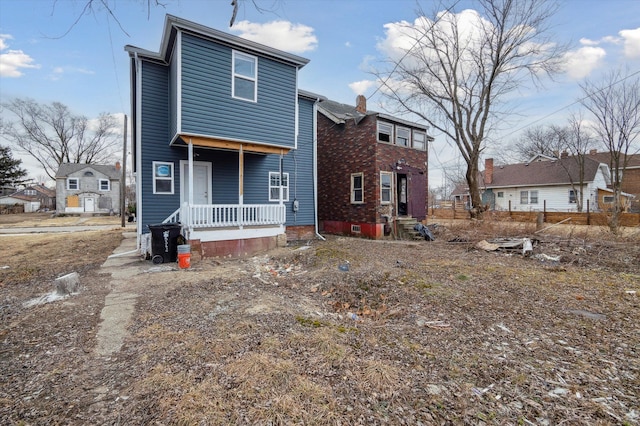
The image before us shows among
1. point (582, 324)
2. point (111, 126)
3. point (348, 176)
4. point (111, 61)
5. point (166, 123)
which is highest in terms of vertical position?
point (111, 126)

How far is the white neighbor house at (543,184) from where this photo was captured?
26.5 m

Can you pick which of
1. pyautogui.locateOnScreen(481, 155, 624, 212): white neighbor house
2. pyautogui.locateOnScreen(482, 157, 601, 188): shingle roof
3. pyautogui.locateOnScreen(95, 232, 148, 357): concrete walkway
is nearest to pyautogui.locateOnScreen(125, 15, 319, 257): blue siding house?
pyautogui.locateOnScreen(95, 232, 148, 357): concrete walkway

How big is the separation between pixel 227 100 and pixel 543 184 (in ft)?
98.4

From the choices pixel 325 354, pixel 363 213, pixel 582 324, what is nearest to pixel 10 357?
pixel 325 354

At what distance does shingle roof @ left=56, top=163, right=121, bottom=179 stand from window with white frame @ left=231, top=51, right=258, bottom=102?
3304cm

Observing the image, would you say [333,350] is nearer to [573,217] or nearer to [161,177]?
[161,177]

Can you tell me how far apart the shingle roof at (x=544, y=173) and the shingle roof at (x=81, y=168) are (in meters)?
41.6

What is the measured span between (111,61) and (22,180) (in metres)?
45.5

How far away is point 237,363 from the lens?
2.90 meters

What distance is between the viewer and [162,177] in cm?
972

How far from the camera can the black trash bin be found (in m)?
7.91

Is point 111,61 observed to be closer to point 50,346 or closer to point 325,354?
point 50,346

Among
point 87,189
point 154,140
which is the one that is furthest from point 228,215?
point 87,189

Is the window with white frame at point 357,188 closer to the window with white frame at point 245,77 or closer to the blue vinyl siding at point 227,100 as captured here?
the blue vinyl siding at point 227,100
